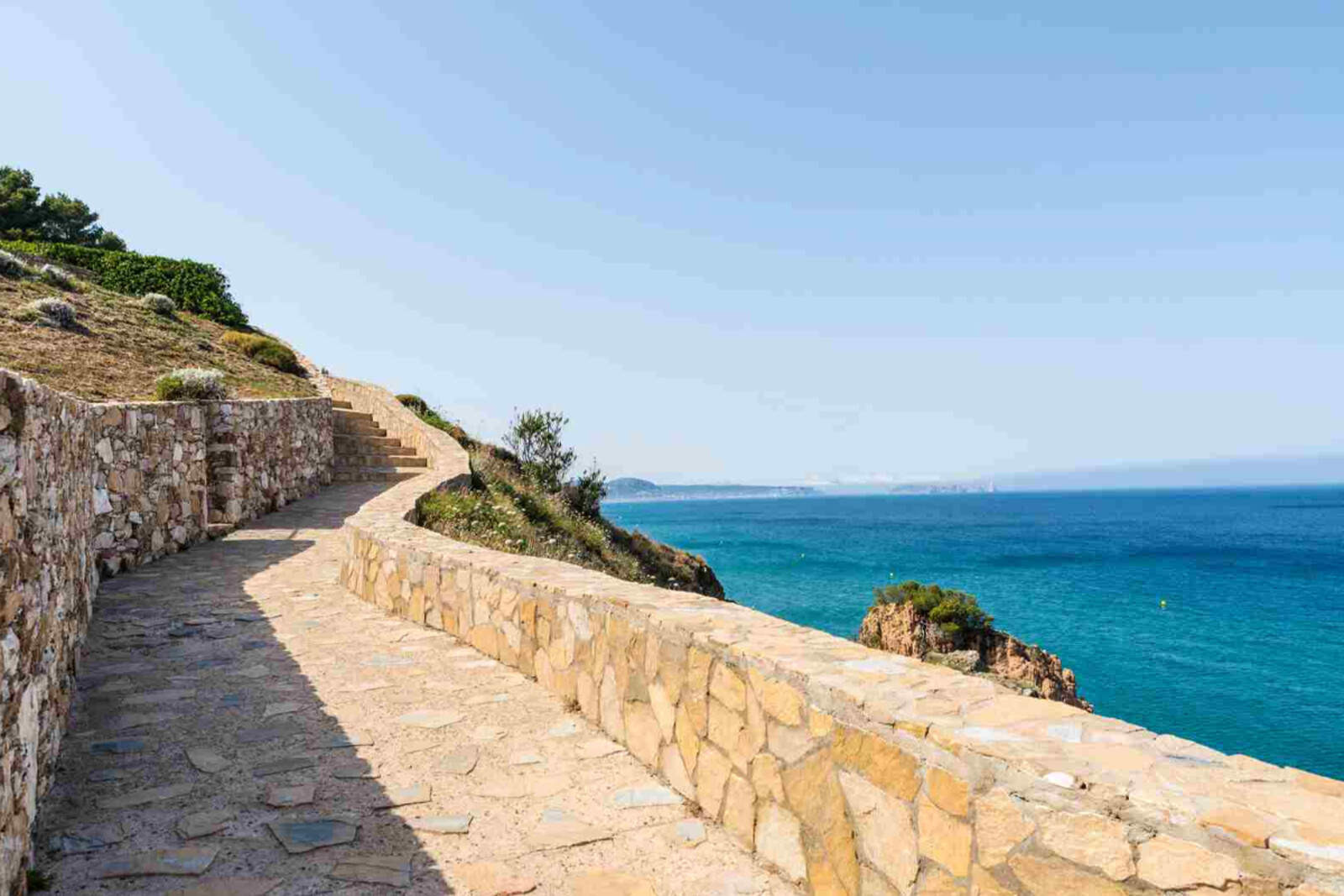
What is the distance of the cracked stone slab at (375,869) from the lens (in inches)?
128

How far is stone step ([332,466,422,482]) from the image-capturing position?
19797 millimetres

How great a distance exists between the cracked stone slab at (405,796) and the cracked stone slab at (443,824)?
179mm

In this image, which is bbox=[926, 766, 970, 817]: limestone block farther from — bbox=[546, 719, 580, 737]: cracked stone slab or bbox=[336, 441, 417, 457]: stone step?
bbox=[336, 441, 417, 457]: stone step

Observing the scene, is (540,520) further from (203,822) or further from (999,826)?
(999,826)

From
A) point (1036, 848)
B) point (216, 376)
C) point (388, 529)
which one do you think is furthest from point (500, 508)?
point (1036, 848)

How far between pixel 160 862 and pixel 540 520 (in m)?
13.3

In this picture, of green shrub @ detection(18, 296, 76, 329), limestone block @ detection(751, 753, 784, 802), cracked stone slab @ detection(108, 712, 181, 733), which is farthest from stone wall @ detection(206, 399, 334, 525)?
limestone block @ detection(751, 753, 784, 802)

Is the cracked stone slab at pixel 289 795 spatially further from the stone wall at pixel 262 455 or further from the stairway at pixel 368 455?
the stairway at pixel 368 455

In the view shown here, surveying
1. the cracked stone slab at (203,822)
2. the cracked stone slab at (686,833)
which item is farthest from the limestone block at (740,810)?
the cracked stone slab at (203,822)

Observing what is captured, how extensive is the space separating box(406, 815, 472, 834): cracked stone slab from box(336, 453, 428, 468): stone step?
55.4ft

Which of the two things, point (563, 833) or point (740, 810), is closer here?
point (740, 810)

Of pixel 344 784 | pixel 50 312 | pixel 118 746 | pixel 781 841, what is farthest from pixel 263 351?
pixel 781 841

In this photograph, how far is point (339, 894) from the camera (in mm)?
3121

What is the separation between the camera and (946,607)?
2677 centimetres
